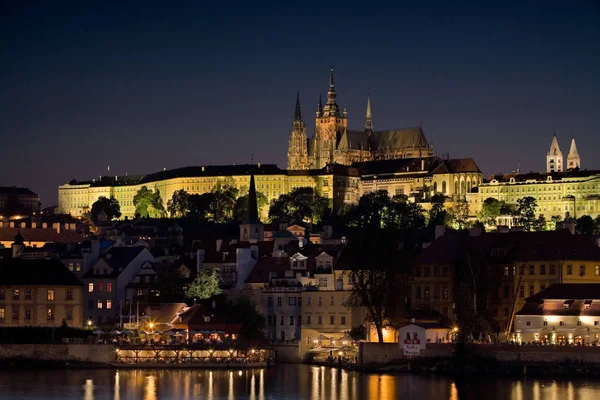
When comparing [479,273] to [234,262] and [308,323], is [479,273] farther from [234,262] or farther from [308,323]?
[234,262]

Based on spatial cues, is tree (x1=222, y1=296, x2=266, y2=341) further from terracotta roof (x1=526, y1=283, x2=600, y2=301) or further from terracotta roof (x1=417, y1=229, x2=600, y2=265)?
terracotta roof (x1=526, y1=283, x2=600, y2=301)

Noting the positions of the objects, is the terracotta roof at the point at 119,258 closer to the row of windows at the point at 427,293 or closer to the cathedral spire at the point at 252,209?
the cathedral spire at the point at 252,209

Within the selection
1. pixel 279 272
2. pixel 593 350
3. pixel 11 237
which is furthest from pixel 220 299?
pixel 11 237

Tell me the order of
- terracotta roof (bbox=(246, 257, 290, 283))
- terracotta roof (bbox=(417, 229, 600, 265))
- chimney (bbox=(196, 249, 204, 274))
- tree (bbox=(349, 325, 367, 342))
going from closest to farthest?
tree (bbox=(349, 325, 367, 342)), terracotta roof (bbox=(417, 229, 600, 265)), terracotta roof (bbox=(246, 257, 290, 283)), chimney (bbox=(196, 249, 204, 274))

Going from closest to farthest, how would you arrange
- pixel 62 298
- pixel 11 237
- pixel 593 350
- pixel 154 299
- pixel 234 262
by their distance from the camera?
pixel 593 350 → pixel 62 298 → pixel 154 299 → pixel 234 262 → pixel 11 237

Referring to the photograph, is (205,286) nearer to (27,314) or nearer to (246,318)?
(246,318)

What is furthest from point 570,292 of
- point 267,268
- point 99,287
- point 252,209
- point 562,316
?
point 252,209

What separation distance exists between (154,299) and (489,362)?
26.8m

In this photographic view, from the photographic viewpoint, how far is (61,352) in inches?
3110

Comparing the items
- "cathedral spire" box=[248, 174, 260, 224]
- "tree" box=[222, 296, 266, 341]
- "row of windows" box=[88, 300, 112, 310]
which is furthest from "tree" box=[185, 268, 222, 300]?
"cathedral spire" box=[248, 174, 260, 224]

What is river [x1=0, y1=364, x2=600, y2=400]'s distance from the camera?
66188mm

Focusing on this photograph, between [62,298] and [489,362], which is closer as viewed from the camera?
[489,362]

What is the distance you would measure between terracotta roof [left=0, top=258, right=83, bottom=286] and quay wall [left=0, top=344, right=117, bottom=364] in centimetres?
658

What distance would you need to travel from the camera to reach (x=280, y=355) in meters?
83.8
